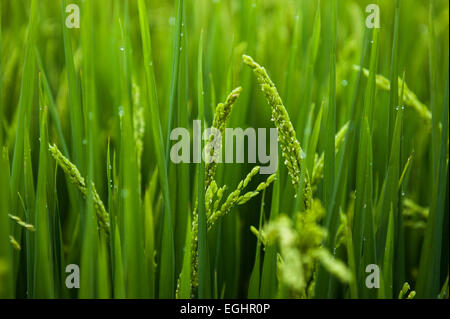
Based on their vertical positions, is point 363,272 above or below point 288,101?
below

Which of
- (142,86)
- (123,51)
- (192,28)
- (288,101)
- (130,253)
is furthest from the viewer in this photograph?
(192,28)

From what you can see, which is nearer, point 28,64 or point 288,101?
point 28,64

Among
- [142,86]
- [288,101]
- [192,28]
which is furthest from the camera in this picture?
[192,28]

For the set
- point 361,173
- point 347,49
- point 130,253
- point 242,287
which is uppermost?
point 347,49

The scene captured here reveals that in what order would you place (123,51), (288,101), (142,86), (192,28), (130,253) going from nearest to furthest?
(130,253), (123,51), (288,101), (142,86), (192,28)

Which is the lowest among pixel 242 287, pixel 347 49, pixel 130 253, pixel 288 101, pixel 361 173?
pixel 242 287
